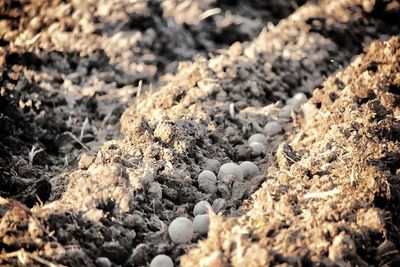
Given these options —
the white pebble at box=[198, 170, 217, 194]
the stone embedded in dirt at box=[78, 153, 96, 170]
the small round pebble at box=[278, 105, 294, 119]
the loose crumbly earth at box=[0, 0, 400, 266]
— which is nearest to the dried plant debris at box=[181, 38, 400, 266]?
the loose crumbly earth at box=[0, 0, 400, 266]

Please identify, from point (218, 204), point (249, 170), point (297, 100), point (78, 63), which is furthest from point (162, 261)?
point (78, 63)

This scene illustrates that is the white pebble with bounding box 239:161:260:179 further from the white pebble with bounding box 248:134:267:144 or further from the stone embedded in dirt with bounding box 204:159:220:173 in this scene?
the white pebble with bounding box 248:134:267:144

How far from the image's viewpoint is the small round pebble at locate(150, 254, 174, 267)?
6.39 ft

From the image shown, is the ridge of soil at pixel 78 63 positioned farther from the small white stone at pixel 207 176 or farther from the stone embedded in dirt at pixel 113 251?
the stone embedded in dirt at pixel 113 251

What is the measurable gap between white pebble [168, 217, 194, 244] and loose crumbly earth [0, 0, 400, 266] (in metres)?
0.04

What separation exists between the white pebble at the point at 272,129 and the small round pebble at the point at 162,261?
4.71 ft

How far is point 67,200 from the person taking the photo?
2.14m

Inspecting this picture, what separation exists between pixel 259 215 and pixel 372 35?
9.54ft

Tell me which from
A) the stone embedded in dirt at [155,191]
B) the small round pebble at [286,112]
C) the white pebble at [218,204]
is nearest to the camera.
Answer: the stone embedded in dirt at [155,191]

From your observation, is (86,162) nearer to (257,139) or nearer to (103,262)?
(103,262)

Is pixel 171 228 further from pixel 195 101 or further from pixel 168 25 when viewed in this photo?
pixel 168 25

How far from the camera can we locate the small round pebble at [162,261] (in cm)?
195

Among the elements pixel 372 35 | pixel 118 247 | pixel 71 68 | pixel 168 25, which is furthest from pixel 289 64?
pixel 118 247

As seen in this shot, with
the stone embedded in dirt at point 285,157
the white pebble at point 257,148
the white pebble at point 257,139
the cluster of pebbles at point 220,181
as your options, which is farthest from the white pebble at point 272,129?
the stone embedded in dirt at point 285,157
